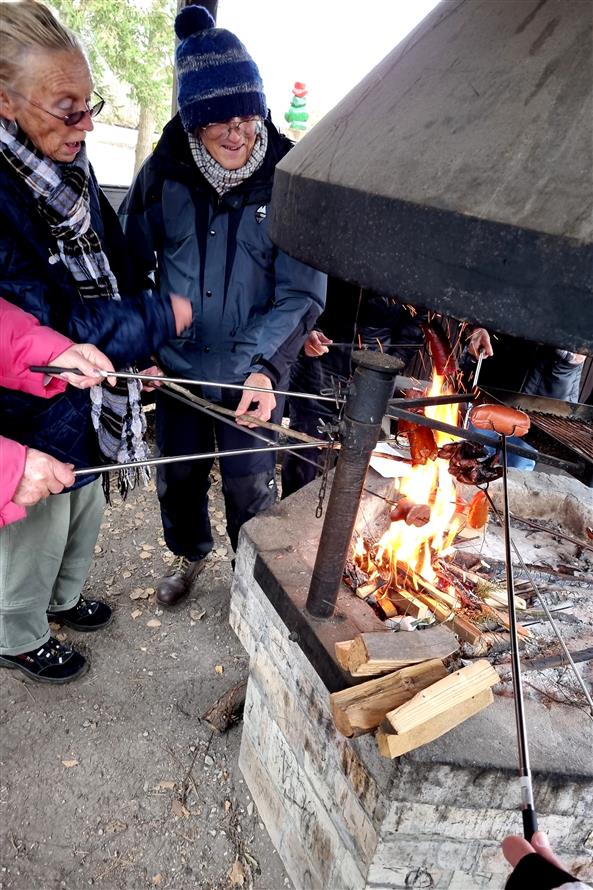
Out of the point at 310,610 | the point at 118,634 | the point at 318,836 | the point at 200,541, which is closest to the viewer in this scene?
the point at 310,610

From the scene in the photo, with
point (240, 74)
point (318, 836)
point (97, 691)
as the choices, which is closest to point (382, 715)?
point (318, 836)

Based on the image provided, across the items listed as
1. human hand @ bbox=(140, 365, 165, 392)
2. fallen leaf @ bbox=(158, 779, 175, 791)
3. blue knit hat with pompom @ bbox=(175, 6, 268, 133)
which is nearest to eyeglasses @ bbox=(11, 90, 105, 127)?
blue knit hat with pompom @ bbox=(175, 6, 268, 133)

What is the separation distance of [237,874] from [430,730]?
51.0 inches

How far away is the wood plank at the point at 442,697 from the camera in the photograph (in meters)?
1.40

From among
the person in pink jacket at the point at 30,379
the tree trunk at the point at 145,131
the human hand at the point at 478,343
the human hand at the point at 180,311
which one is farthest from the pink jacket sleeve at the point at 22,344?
the tree trunk at the point at 145,131

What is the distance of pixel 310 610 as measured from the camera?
1.82 metres

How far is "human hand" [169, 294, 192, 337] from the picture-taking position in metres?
2.37

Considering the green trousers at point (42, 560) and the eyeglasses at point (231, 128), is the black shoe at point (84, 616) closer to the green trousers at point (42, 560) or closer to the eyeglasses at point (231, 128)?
the green trousers at point (42, 560)

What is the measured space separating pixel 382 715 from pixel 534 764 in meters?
0.41

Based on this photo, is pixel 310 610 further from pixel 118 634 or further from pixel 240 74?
pixel 240 74

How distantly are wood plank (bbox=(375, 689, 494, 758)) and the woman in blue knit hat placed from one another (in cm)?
137

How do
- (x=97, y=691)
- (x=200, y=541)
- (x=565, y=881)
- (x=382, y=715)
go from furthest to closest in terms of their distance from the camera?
(x=200, y=541) < (x=97, y=691) < (x=382, y=715) < (x=565, y=881)

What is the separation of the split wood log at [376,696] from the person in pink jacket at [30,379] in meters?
0.99

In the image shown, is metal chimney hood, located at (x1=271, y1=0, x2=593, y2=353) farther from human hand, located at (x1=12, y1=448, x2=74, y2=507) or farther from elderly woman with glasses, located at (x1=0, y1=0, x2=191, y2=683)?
elderly woman with glasses, located at (x1=0, y1=0, x2=191, y2=683)
